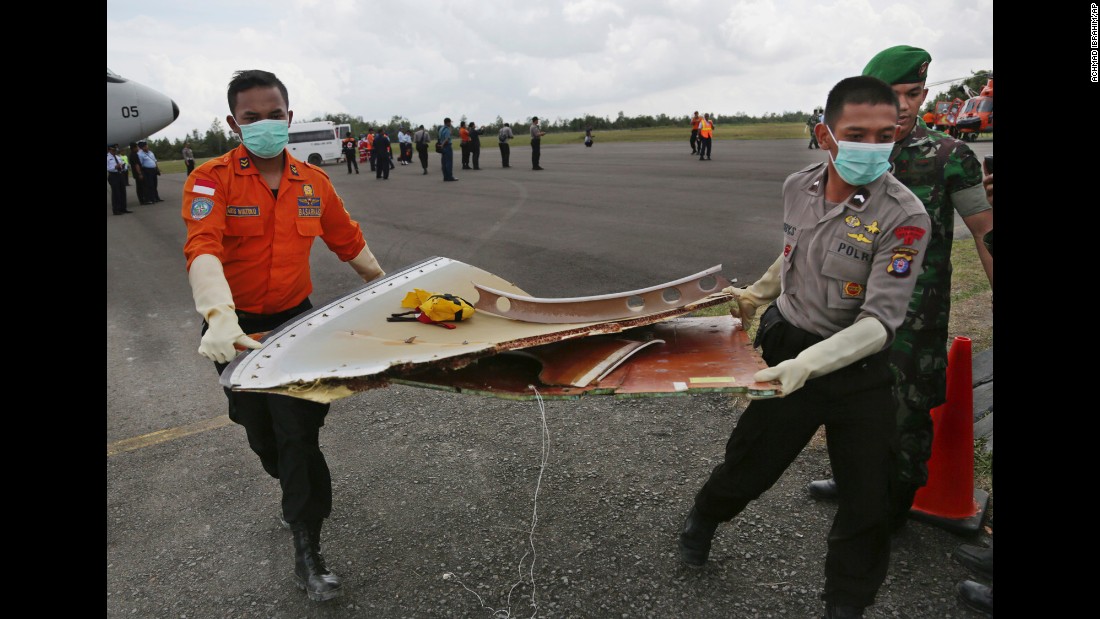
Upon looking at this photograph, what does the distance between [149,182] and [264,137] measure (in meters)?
20.0

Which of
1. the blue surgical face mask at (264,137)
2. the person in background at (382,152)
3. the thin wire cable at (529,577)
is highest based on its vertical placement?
the person in background at (382,152)

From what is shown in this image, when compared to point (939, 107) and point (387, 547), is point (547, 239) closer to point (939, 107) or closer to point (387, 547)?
point (387, 547)

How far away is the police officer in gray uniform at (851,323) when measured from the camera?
2170mm

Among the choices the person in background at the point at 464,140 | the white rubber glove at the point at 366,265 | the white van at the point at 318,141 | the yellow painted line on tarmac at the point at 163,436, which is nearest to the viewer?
the white rubber glove at the point at 366,265

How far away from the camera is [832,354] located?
2139 mm

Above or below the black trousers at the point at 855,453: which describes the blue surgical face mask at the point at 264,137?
above

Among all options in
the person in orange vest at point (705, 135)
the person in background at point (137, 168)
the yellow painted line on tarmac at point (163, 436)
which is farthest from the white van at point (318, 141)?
the yellow painted line on tarmac at point (163, 436)

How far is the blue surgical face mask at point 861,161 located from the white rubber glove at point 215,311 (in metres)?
2.15

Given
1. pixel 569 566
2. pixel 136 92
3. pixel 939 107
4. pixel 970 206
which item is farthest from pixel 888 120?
pixel 939 107

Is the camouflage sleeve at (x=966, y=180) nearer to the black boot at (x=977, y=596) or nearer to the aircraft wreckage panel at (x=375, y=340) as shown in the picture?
the aircraft wreckage panel at (x=375, y=340)

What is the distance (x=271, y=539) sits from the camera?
3.20 meters

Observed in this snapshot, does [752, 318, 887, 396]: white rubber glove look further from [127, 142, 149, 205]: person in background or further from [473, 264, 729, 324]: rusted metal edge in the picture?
[127, 142, 149, 205]: person in background

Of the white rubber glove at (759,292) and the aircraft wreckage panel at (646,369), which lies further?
the white rubber glove at (759,292)

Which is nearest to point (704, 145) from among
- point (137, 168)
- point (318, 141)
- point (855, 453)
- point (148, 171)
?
point (148, 171)
